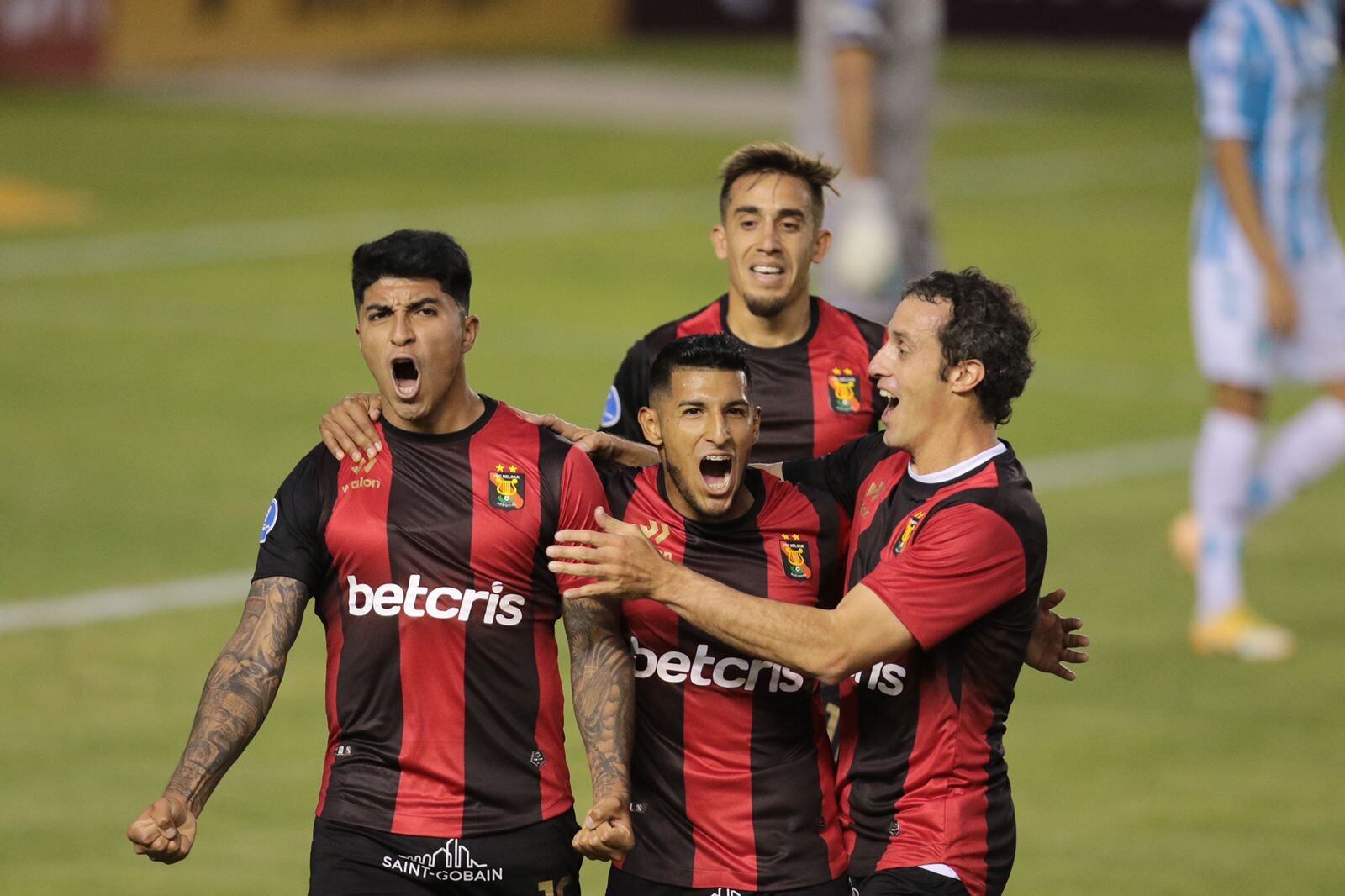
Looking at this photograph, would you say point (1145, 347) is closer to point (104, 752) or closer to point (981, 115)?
point (104, 752)

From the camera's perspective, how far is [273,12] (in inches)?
1432

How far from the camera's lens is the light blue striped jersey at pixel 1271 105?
10.3 metres

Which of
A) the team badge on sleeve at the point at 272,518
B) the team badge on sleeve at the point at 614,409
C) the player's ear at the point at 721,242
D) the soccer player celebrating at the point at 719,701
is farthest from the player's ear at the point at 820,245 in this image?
the team badge on sleeve at the point at 272,518

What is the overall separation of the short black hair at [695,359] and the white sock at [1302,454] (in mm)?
5556

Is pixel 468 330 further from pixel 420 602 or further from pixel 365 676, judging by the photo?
pixel 365 676

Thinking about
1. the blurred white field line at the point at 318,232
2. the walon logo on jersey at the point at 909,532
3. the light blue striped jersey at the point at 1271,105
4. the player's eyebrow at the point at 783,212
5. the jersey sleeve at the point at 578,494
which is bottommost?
the walon logo on jersey at the point at 909,532

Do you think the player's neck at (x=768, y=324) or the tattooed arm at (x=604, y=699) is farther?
the player's neck at (x=768, y=324)

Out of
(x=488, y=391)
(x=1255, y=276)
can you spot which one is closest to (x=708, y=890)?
(x=1255, y=276)

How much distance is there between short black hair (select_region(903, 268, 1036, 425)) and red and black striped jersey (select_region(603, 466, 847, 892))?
0.55 m

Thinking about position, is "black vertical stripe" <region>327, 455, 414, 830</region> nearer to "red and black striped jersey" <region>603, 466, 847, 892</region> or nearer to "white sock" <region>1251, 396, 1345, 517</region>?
"red and black striped jersey" <region>603, 466, 847, 892</region>

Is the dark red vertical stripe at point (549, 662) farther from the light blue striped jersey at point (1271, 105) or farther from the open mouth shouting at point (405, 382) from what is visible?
the light blue striped jersey at point (1271, 105)

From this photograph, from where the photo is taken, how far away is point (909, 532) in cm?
568

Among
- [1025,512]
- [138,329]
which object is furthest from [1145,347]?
[1025,512]

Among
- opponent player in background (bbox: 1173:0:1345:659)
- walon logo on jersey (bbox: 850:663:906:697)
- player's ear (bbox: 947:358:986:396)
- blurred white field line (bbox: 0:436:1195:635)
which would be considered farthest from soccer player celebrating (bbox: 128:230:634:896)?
opponent player in background (bbox: 1173:0:1345:659)
